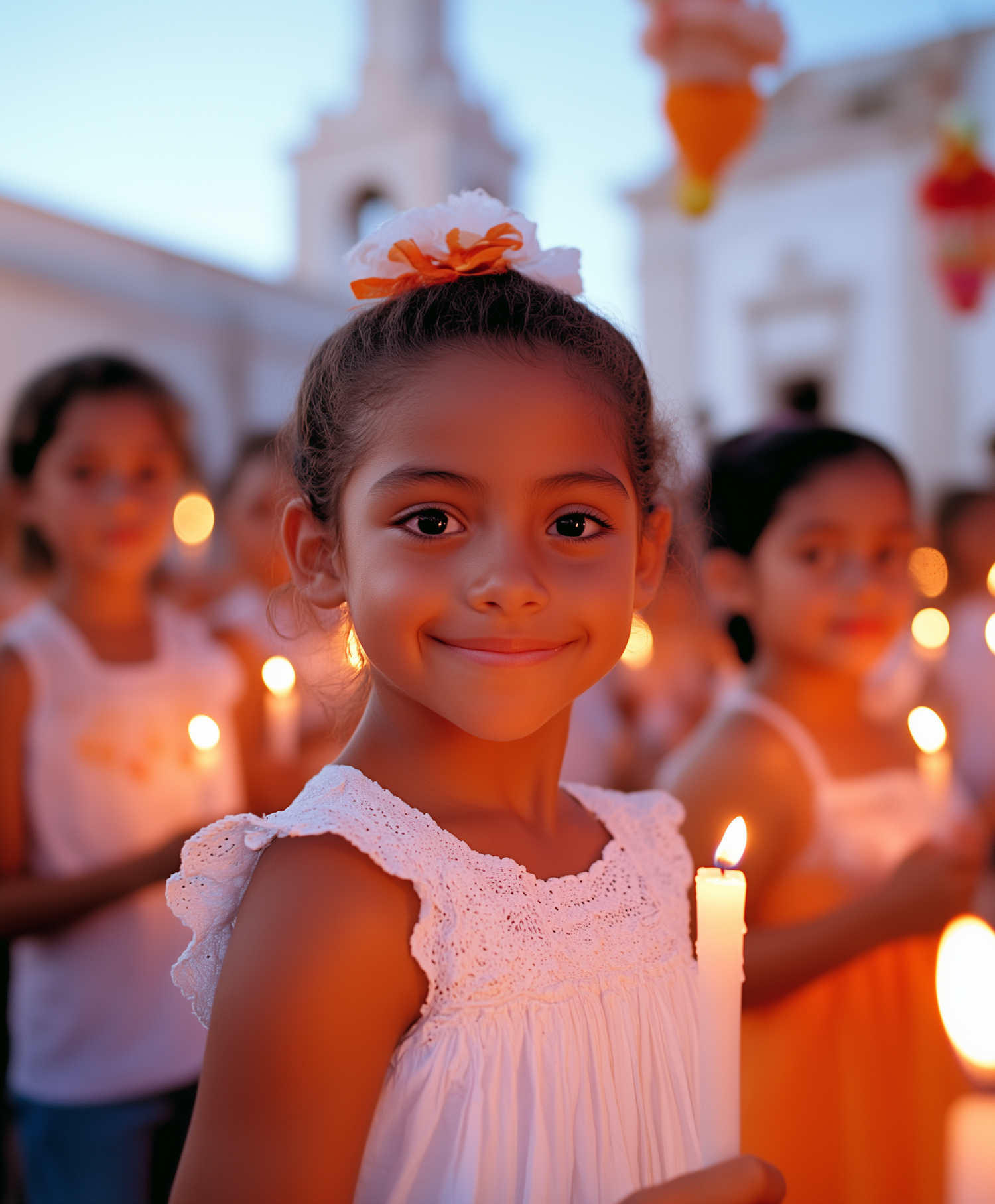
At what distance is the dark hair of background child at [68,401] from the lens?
6.31 ft

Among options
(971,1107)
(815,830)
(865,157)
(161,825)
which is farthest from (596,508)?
(865,157)

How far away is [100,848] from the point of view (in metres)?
1.74

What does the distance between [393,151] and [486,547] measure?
13.8 meters

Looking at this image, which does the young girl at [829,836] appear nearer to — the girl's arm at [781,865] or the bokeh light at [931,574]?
the girl's arm at [781,865]

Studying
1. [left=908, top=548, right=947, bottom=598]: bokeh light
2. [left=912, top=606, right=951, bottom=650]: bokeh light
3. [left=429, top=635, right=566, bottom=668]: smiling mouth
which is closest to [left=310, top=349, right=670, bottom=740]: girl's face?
[left=429, top=635, right=566, bottom=668]: smiling mouth

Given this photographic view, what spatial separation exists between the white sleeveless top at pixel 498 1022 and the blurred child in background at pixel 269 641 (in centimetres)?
28

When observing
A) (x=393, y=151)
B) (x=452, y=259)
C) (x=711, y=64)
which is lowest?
(x=452, y=259)

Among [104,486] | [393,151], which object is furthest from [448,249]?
[393,151]

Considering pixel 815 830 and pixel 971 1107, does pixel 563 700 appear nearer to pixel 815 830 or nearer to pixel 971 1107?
pixel 971 1107

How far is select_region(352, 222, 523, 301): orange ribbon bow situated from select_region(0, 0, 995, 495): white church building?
8201mm

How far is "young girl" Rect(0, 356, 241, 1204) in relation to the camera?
1607 mm

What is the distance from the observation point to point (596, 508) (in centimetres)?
90

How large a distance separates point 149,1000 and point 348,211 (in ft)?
43.2

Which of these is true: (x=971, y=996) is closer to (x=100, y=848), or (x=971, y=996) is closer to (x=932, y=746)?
(x=932, y=746)
